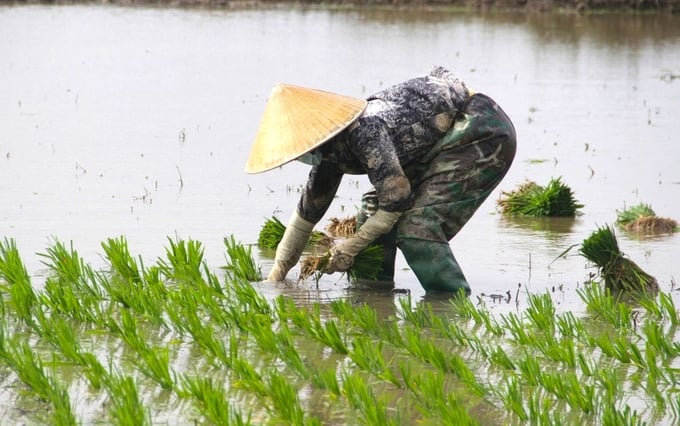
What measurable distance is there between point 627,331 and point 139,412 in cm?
261

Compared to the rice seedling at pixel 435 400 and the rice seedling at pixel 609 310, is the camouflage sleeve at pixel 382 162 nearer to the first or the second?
the rice seedling at pixel 609 310

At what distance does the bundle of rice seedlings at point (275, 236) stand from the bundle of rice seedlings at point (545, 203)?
218 centimetres

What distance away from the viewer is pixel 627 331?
5586mm

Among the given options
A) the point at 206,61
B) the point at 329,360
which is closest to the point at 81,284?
the point at 329,360

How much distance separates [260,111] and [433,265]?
8495 millimetres

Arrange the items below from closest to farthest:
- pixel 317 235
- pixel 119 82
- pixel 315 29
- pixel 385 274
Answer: pixel 385 274 < pixel 317 235 < pixel 119 82 < pixel 315 29

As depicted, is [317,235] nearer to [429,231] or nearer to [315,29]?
[429,231]

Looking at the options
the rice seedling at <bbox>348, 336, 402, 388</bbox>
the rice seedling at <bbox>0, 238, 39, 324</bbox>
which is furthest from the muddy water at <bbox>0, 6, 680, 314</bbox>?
the rice seedling at <bbox>348, 336, 402, 388</bbox>

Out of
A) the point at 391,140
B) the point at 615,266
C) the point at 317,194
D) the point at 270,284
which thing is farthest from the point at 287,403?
the point at 615,266

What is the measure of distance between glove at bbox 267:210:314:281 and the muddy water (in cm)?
11

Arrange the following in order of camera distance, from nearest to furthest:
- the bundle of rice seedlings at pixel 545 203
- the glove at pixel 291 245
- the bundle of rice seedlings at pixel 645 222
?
the glove at pixel 291 245 → the bundle of rice seedlings at pixel 645 222 → the bundle of rice seedlings at pixel 545 203

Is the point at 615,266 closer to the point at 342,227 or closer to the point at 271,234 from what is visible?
the point at 342,227

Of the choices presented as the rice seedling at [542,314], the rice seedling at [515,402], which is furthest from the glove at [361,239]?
the rice seedling at [515,402]

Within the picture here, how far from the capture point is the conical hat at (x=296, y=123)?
5633mm
